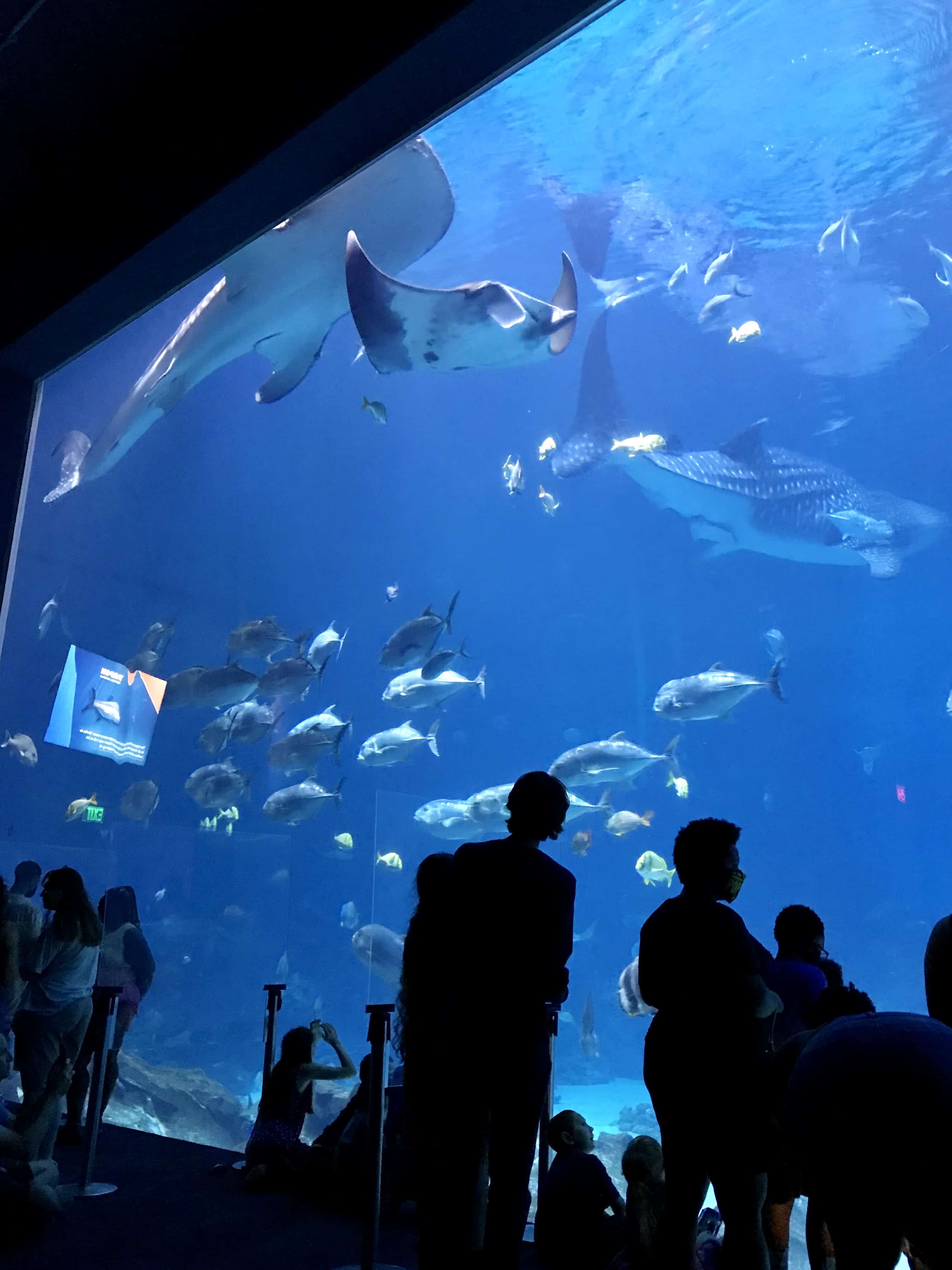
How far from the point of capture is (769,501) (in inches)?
762

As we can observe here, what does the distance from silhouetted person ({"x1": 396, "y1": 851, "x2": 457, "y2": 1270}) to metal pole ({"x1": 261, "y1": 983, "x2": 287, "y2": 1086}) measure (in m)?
1.72

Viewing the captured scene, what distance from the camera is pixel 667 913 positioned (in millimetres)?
1793

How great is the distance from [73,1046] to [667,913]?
271 cm

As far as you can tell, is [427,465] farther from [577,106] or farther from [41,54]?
[41,54]

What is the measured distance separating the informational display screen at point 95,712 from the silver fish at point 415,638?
3.21 m

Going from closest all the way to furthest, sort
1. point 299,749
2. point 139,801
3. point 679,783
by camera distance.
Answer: point 299,749 → point 139,801 → point 679,783

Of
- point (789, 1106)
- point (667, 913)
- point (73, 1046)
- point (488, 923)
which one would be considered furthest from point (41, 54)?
point (73, 1046)

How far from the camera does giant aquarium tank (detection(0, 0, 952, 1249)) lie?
25.8 feet

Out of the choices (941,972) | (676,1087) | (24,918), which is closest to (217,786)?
(24,918)

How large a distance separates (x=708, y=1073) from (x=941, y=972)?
0.69 m

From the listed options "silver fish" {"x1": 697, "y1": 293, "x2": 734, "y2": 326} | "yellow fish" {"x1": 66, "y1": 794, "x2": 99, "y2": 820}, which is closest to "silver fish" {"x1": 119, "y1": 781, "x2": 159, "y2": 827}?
"yellow fish" {"x1": 66, "y1": 794, "x2": 99, "y2": 820}

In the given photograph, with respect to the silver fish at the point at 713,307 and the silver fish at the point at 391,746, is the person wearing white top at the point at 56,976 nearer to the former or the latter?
the silver fish at the point at 391,746

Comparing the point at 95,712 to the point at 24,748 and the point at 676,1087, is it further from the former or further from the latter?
the point at 24,748

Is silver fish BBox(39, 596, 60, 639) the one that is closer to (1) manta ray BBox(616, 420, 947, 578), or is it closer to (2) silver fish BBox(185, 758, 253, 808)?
(2) silver fish BBox(185, 758, 253, 808)
